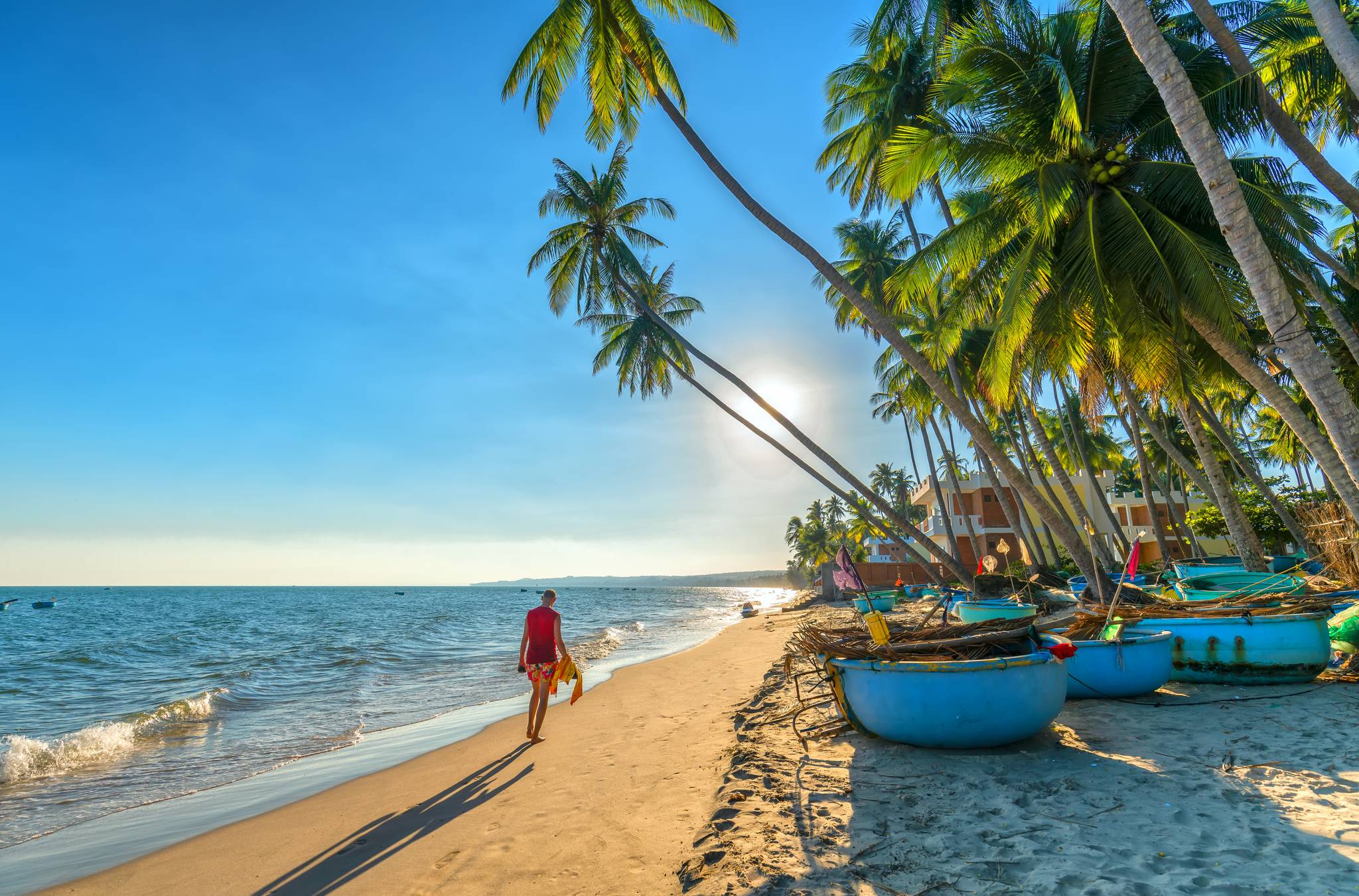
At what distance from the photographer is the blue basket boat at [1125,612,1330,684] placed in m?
6.66

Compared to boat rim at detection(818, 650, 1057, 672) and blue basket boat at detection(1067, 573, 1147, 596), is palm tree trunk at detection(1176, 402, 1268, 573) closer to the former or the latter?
blue basket boat at detection(1067, 573, 1147, 596)

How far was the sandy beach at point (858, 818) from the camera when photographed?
11.0 feet

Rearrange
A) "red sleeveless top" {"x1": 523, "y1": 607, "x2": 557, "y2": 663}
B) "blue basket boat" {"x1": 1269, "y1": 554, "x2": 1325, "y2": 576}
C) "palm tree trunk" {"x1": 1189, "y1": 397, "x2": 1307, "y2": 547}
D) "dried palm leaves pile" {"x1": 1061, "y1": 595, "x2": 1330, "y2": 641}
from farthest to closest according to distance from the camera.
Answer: "palm tree trunk" {"x1": 1189, "y1": 397, "x2": 1307, "y2": 547} → "blue basket boat" {"x1": 1269, "y1": 554, "x2": 1325, "y2": 576} → "red sleeveless top" {"x1": 523, "y1": 607, "x2": 557, "y2": 663} → "dried palm leaves pile" {"x1": 1061, "y1": 595, "x2": 1330, "y2": 641}

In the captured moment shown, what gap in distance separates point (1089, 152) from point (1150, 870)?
1052 centimetres

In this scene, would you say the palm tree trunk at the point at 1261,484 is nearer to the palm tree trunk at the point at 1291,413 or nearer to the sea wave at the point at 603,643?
the palm tree trunk at the point at 1291,413

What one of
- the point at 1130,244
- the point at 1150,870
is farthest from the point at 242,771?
the point at 1130,244

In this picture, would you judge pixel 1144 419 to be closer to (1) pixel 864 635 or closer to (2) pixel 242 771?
(1) pixel 864 635

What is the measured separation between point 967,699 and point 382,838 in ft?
15.8

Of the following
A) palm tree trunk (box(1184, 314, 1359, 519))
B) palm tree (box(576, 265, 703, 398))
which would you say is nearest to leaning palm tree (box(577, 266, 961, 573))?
palm tree (box(576, 265, 703, 398))

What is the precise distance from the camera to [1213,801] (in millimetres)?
3977

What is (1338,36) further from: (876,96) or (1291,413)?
(876,96)

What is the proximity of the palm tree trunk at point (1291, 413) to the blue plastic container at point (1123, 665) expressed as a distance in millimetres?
2440

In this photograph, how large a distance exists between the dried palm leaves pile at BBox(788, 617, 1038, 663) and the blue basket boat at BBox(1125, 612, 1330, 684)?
2255 millimetres

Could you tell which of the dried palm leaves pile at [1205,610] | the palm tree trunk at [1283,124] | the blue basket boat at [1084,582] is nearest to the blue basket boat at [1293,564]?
the blue basket boat at [1084,582]
